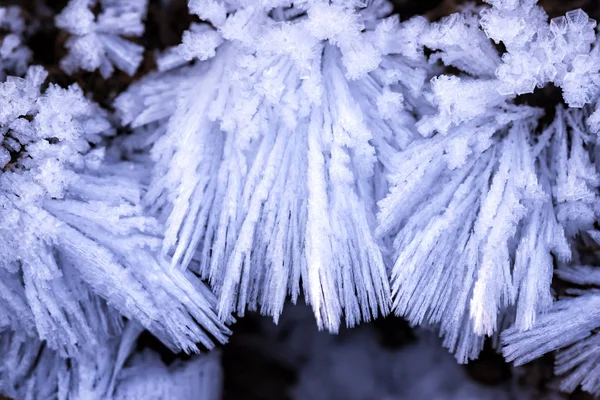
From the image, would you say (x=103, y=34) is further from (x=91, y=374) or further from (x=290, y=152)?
(x=91, y=374)

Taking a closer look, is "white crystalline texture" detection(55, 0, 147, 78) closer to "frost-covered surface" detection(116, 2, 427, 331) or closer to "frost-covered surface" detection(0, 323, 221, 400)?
"frost-covered surface" detection(116, 2, 427, 331)

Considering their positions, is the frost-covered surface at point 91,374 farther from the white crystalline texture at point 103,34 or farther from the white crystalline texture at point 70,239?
the white crystalline texture at point 103,34

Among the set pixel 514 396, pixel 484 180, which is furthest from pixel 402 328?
pixel 484 180

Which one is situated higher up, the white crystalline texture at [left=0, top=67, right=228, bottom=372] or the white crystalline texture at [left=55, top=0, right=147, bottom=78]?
the white crystalline texture at [left=55, top=0, right=147, bottom=78]

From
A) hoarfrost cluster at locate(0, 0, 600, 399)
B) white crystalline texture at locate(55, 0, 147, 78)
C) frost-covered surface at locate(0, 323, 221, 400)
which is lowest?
frost-covered surface at locate(0, 323, 221, 400)

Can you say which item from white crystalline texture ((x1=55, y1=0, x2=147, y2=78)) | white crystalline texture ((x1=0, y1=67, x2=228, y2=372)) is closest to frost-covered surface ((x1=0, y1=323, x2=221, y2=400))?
white crystalline texture ((x1=0, y1=67, x2=228, y2=372))

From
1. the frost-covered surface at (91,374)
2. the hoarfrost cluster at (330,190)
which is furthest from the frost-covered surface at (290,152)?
the frost-covered surface at (91,374)

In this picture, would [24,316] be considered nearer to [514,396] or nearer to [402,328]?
[402,328]
